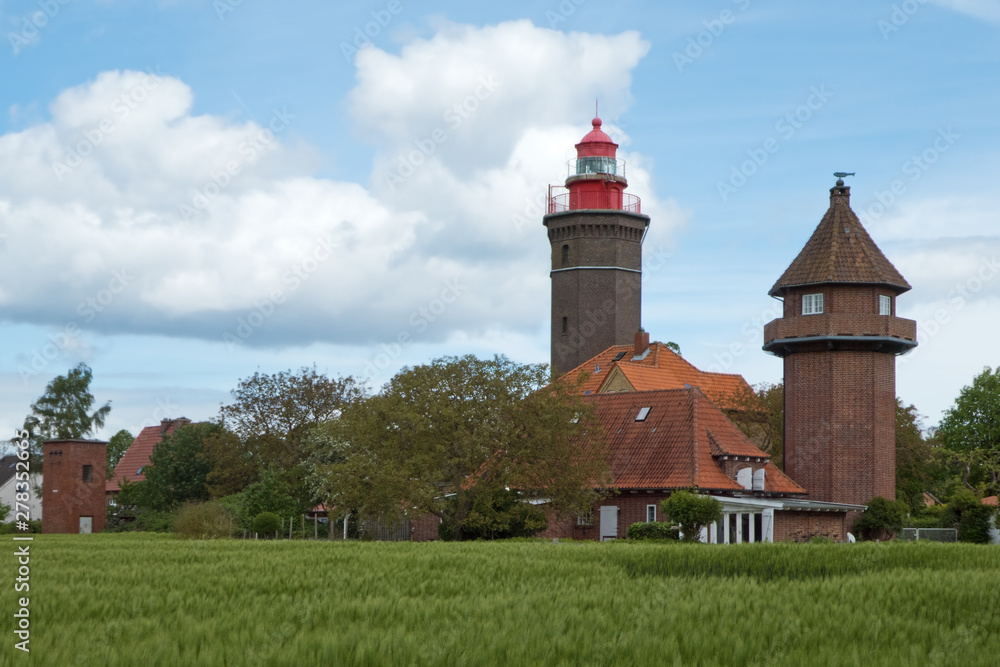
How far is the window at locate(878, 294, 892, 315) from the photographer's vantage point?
5097 cm

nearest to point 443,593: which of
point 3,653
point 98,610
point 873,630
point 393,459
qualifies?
point 98,610

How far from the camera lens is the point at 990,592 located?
15.5 meters

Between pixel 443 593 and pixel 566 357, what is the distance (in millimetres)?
53039

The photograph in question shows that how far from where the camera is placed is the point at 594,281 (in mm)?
68000

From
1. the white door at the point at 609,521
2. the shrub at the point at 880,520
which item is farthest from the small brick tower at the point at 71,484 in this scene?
the shrub at the point at 880,520

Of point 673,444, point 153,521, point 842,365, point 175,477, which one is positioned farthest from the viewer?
point 175,477

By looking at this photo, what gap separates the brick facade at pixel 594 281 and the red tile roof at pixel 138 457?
30819mm

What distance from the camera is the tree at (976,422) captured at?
3216 inches

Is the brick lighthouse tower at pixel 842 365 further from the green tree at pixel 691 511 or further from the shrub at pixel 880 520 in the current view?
the green tree at pixel 691 511

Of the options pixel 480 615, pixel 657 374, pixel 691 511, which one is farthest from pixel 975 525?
pixel 480 615

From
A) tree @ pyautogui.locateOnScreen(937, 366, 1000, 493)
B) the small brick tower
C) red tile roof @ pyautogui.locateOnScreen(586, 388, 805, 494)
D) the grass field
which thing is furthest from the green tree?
tree @ pyautogui.locateOnScreen(937, 366, 1000, 493)

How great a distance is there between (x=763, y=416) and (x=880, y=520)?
49.2 ft

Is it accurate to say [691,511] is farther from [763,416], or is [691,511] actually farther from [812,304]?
[763,416]

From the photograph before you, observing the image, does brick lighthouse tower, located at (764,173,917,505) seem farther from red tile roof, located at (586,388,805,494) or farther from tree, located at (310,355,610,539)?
tree, located at (310,355,610,539)
